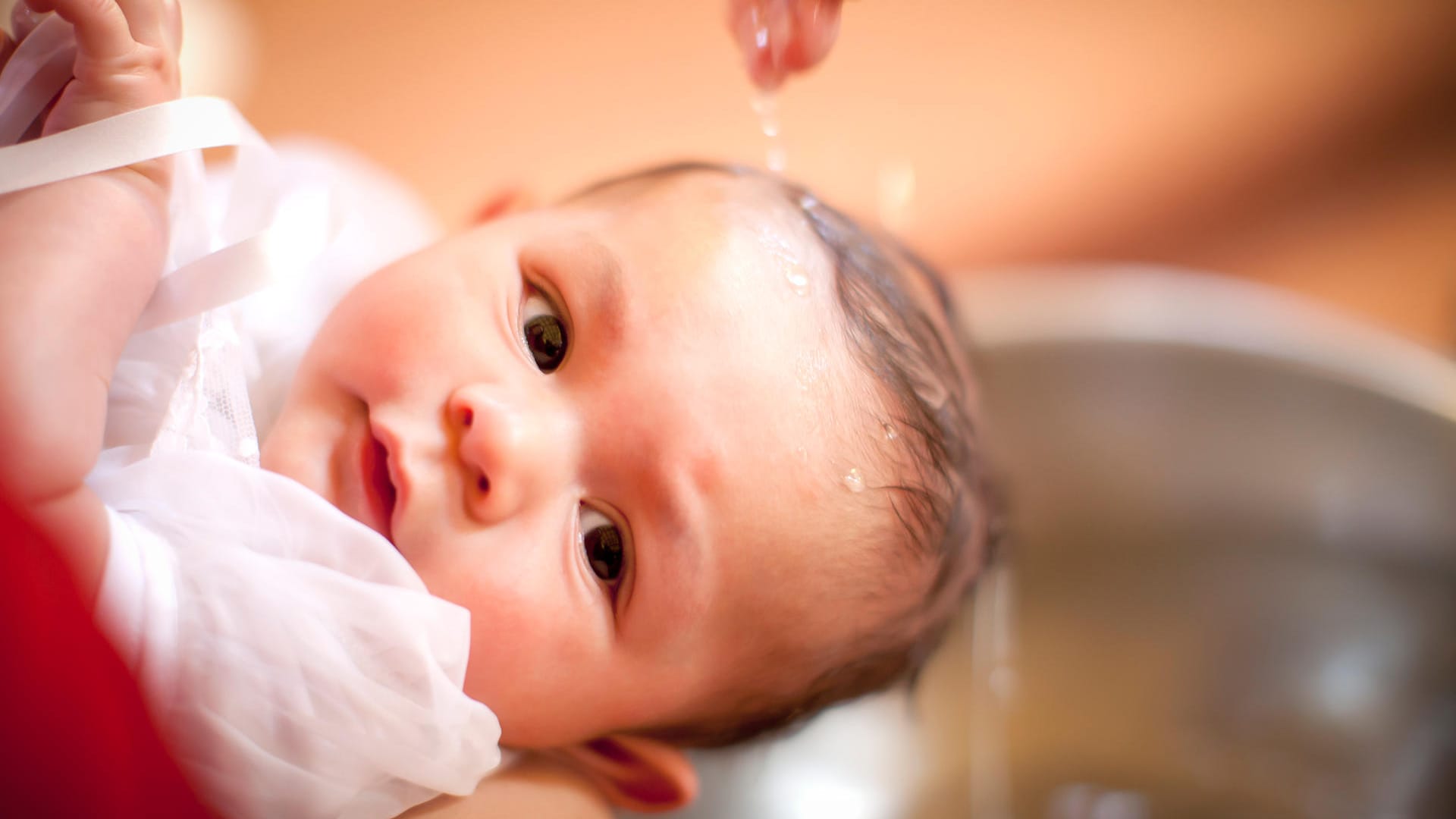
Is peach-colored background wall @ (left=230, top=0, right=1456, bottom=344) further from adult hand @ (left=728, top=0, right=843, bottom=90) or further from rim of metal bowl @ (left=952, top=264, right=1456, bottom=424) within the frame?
adult hand @ (left=728, top=0, right=843, bottom=90)

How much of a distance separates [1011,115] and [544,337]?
3.04ft

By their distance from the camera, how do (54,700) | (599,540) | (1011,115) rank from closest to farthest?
(54,700) → (599,540) → (1011,115)

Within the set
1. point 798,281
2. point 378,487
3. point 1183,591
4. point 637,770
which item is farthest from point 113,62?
point 1183,591

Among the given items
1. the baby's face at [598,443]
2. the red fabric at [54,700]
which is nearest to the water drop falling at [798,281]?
the baby's face at [598,443]

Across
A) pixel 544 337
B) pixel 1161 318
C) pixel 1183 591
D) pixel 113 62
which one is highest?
pixel 113 62

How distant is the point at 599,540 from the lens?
521 mm

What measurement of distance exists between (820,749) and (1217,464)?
43 centimetres

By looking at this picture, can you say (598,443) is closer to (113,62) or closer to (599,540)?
(599,540)

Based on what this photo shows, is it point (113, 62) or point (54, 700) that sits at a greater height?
point (113, 62)

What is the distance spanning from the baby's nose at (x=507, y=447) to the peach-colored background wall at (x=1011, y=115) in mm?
686

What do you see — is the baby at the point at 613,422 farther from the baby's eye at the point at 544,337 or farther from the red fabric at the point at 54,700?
the red fabric at the point at 54,700

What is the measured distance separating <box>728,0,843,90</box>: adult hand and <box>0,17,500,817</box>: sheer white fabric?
253 mm

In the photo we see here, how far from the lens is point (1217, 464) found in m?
0.95

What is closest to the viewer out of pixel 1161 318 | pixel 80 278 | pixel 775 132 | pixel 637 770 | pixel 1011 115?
pixel 80 278
